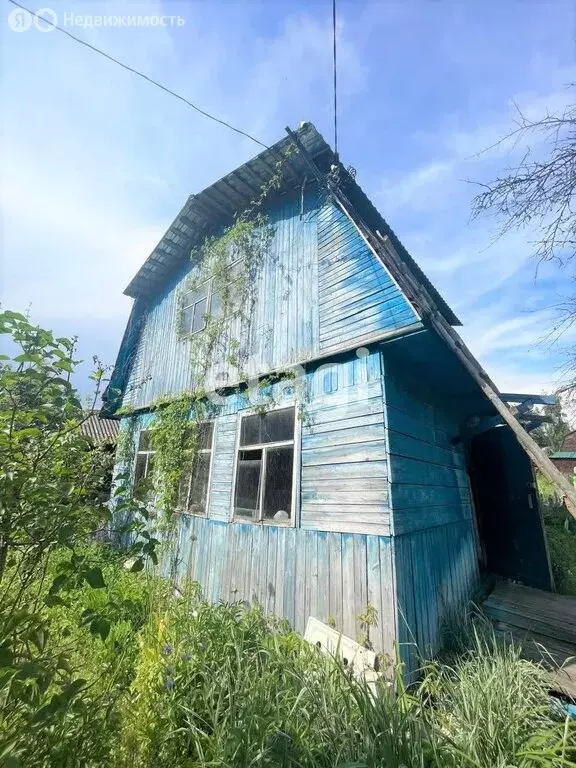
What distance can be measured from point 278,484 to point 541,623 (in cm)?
423

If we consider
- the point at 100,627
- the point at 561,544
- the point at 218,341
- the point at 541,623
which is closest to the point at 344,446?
the point at 100,627

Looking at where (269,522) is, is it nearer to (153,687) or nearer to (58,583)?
(153,687)

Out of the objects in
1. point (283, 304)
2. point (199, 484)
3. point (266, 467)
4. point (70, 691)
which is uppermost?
point (283, 304)

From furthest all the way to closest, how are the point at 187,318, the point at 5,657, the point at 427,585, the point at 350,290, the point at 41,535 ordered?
the point at 187,318, the point at 350,290, the point at 427,585, the point at 41,535, the point at 5,657

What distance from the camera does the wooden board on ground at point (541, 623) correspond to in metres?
3.69

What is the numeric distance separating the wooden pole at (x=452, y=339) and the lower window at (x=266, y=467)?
7.62 ft

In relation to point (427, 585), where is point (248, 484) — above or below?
above

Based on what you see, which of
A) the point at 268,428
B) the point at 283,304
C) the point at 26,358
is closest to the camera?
the point at 26,358

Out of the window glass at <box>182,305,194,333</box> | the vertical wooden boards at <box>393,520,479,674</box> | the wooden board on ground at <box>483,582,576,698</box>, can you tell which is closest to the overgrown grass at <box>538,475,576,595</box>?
the wooden board on ground at <box>483,582,576,698</box>

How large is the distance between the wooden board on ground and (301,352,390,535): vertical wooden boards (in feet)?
6.69

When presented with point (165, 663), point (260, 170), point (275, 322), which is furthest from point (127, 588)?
point (260, 170)

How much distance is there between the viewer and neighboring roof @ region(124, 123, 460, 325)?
216 inches

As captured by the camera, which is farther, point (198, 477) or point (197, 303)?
point (197, 303)

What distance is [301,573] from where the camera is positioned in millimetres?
4305
